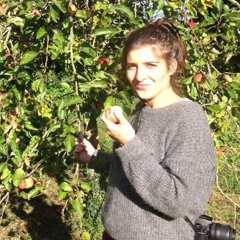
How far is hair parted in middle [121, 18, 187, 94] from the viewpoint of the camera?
1.13 m

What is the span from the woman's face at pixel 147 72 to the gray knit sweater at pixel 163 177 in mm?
70

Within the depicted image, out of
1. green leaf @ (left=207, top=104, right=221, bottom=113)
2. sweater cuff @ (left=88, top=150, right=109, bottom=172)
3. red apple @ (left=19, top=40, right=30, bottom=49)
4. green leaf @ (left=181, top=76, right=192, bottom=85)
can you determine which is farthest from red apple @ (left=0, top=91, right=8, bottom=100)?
green leaf @ (left=207, top=104, right=221, bottom=113)

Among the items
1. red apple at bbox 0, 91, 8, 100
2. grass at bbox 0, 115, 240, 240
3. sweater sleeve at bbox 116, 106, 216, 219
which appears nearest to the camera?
sweater sleeve at bbox 116, 106, 216, 219

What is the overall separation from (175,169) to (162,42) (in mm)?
399

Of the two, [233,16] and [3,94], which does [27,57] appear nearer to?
[3,94]

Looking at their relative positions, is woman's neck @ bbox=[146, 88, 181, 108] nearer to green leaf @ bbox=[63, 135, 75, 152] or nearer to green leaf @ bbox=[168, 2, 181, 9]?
green leaf @ bbox=[63, 135, 75, 152]

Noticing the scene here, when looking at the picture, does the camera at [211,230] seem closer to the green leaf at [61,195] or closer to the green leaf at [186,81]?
the green leaf at [61,195]

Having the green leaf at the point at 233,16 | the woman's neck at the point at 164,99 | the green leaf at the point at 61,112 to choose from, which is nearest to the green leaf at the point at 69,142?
the green leaf at the point at 61,112

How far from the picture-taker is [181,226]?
1.11 metres

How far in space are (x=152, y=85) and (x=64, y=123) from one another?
1.71ft

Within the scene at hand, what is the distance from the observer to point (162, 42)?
3.76 feet

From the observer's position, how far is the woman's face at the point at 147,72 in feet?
3.62

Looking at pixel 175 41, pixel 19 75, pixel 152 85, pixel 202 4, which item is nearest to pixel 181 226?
pixel 152 85

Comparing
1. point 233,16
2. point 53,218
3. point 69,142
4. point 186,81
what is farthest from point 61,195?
point 53,218
